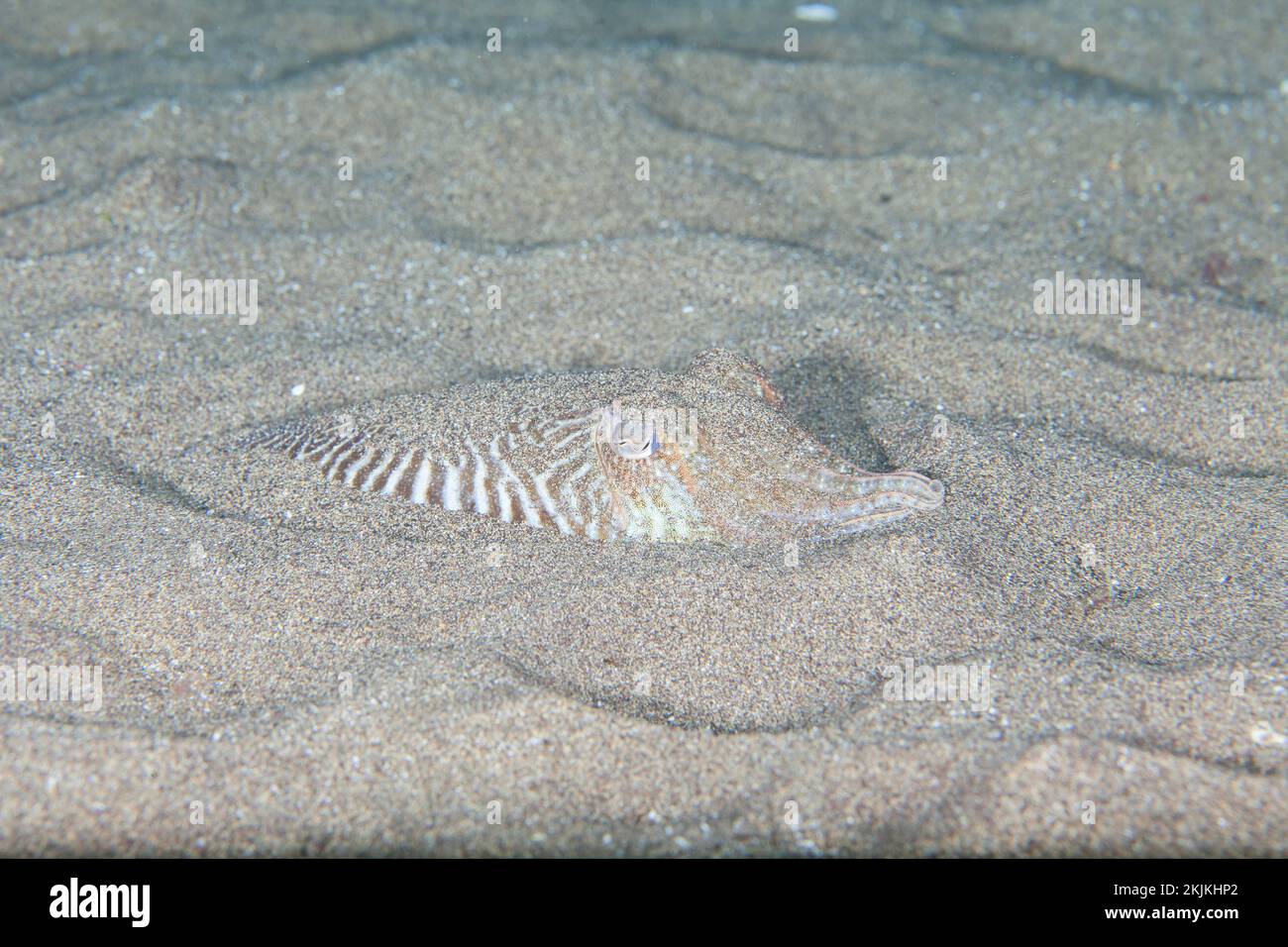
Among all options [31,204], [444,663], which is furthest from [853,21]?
[444,663]

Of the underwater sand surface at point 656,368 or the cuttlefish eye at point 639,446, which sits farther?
the cuttlefish eye at point 639,446

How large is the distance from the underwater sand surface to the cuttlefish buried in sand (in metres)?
0.14

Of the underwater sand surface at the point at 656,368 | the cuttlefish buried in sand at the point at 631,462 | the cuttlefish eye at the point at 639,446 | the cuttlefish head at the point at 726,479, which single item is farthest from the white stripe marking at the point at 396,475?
the cuttlefish eye at the point at 639,446

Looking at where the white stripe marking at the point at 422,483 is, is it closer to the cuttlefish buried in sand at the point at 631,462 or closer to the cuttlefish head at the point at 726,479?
the cuttlefish buried in sand at the point at 631,462

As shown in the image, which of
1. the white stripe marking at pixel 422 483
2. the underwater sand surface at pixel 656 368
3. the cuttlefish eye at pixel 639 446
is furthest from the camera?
the white stripe marking at pixel 422 483

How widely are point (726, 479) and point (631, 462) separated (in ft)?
1.30

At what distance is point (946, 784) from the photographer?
2.96 m

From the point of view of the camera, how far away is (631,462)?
3846mm

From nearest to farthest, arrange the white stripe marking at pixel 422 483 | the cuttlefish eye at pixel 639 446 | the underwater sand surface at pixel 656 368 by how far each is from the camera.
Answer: the underwater sand surface at pixel 656 368 → the cuttlefish eye at pixel 639 446 → the white stripe marking at pixel 422 483

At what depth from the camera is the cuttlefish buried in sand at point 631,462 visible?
3.81 m

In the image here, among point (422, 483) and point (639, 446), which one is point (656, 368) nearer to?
point (639, 446)

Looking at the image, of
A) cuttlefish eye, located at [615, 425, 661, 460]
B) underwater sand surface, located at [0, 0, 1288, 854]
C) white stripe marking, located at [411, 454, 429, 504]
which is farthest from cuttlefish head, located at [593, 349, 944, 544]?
white stripe marking, located at [411, 454, 429, 504]

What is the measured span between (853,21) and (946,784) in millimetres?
8380
